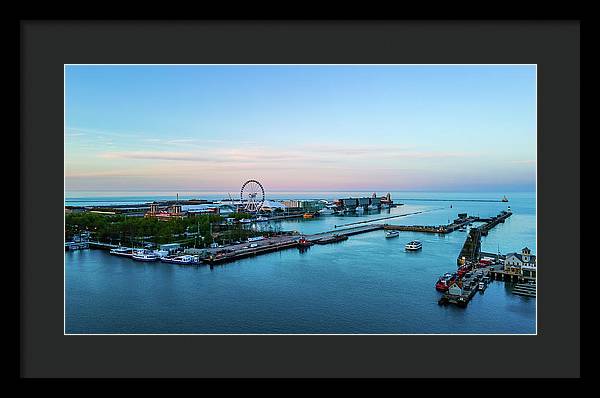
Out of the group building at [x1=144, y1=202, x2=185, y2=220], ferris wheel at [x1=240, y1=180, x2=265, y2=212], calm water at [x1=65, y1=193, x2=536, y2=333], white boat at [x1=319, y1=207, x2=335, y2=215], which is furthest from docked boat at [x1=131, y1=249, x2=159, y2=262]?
white boat at [x1=319, y1=207, x2=335, y2=215]

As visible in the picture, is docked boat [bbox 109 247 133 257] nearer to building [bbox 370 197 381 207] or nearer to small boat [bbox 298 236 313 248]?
small boat [bbox 298 236 313 248]

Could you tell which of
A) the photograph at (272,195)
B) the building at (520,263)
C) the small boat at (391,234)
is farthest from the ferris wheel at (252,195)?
the building at (520,263)

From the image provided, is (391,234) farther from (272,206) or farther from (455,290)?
(455,290)

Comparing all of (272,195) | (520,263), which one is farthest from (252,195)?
(520,263)
